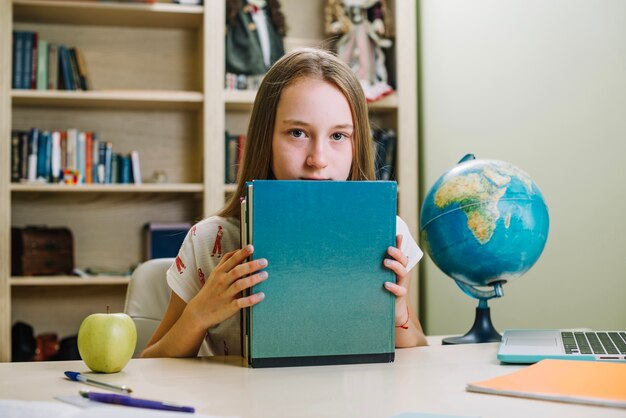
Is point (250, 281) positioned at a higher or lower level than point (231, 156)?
lower

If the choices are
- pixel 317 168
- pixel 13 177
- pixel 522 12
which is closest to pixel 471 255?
pixel 317 168

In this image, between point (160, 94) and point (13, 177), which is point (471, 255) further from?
point (13, 177)

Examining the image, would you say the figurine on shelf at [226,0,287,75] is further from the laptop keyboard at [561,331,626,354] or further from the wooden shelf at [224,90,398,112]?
the laptop keyboard at [561,331,626,354]

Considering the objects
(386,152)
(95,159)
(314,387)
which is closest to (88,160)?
(95,159)

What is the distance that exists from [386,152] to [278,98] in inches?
81.0

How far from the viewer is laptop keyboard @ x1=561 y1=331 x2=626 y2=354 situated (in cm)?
117

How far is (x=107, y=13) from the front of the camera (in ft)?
10.8

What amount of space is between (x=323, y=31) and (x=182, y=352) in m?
2.70

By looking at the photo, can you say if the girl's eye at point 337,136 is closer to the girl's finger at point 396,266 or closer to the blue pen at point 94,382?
the girl's finger at point 396,266

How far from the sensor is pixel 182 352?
125 cm

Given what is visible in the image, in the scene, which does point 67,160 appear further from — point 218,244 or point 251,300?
point 251,300

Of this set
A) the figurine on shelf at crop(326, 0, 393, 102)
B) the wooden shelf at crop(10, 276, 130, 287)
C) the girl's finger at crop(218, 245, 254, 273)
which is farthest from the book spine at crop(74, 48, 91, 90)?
the girl's finger at crop(218, 245, 254, 273)

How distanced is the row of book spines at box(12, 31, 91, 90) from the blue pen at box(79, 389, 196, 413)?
8.48 ft

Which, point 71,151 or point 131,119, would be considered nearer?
point 71,151
